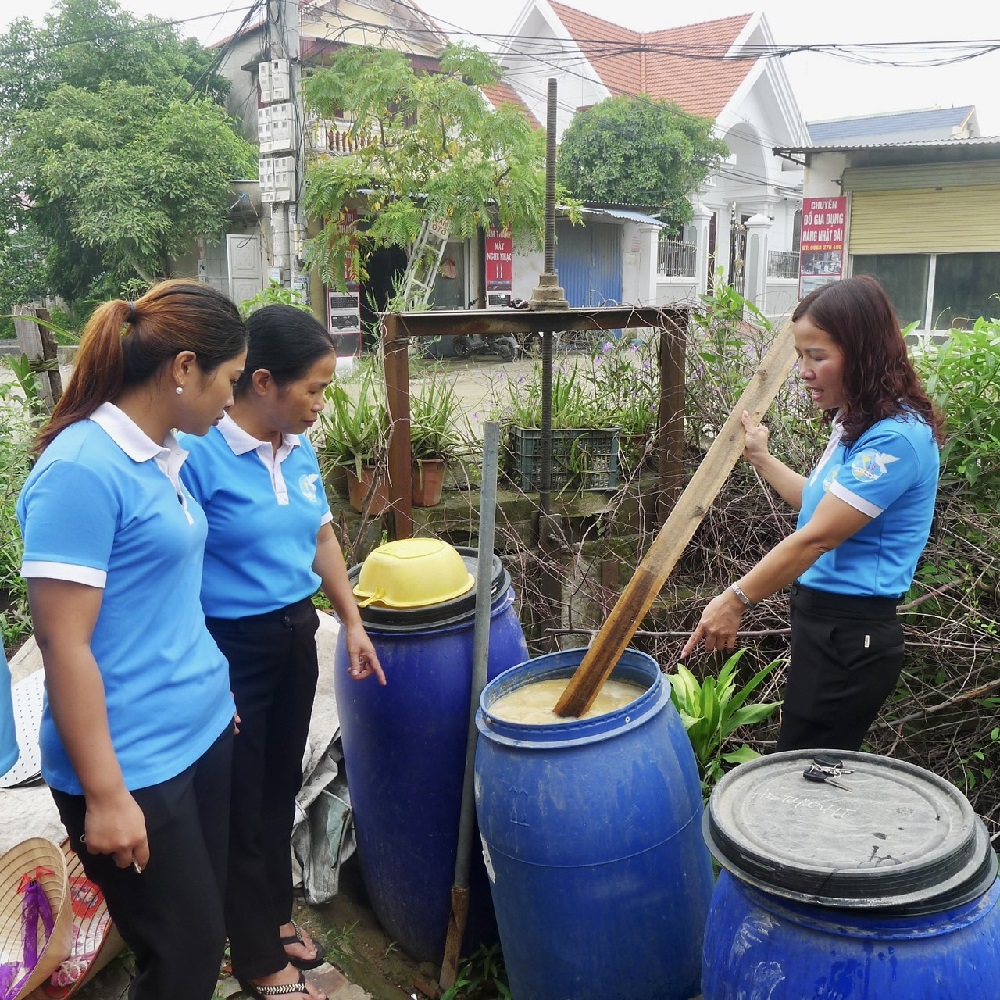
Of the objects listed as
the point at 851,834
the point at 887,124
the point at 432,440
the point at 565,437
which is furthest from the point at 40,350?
the point at 887,124

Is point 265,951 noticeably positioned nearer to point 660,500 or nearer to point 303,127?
point 660,500

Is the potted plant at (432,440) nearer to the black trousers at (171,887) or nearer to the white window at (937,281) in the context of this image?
the black trousers at (171,887)

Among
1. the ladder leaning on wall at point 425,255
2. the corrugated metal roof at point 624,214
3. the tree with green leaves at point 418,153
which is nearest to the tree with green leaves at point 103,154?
the tree with green leaves at point 418,153

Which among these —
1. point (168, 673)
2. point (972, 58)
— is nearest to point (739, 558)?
point (168, 673)

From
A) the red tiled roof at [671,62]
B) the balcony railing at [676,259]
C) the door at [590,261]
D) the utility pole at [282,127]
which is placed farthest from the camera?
the red tiled roof at [671,62]

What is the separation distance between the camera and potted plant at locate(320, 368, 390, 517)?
4.44 m

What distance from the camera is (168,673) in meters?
1.56

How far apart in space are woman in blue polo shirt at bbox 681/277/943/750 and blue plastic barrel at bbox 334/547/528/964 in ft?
2.20

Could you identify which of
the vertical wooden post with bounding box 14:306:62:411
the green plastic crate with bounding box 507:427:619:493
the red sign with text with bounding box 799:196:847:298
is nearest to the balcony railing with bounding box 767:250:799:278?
the red sign with text with bounding box 799:196:847:298

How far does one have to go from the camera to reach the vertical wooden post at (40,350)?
4.75 meters

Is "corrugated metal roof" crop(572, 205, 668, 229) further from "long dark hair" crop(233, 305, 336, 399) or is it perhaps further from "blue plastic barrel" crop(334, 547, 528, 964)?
"long dark hair" crop(233, 305, 336, 399)

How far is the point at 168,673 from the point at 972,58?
533 inches

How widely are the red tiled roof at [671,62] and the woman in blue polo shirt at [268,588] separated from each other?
62.1 ft

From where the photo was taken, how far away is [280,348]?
79.0 inches
